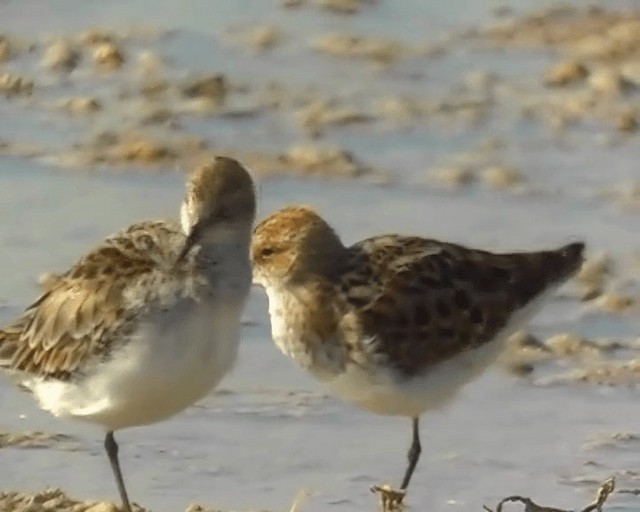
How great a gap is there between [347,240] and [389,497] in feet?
8.23

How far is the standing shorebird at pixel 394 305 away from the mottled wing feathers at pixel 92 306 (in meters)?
0.66

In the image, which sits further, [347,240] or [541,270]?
[347,240]

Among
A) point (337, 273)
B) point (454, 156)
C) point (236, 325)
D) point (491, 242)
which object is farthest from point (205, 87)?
point (236, 325)

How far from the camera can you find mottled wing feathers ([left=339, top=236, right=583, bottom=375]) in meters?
7.57

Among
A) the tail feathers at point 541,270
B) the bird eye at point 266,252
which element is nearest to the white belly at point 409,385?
the tail feathers at point 541,270

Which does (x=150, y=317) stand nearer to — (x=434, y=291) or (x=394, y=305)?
(x=394, y=305)

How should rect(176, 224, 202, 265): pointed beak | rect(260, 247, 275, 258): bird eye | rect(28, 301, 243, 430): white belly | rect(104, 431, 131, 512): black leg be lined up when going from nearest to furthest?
rect(28, 301, 243, 430): white belly
rect(176, 224, 202, 265): pointed beak
rect(104, 431, 131, 512): black leg
rect(260, 247, 275, 258): bird eye

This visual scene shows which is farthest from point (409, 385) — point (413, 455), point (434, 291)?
point (434, 291)

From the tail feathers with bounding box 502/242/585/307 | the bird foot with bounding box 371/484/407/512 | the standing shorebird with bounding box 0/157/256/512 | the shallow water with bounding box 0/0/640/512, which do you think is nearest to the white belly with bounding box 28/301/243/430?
the standing shorebird with bounding box 0/157/256/512

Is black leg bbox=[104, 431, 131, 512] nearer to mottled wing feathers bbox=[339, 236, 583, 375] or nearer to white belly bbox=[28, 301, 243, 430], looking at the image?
white belly bbox=[28, 301, 243, 430]

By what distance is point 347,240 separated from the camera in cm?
958

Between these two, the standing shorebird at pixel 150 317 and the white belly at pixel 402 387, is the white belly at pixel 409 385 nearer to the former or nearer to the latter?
the white belly at pixel 402 387

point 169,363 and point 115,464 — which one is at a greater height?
point 169,363

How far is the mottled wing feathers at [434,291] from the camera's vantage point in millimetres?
7570
